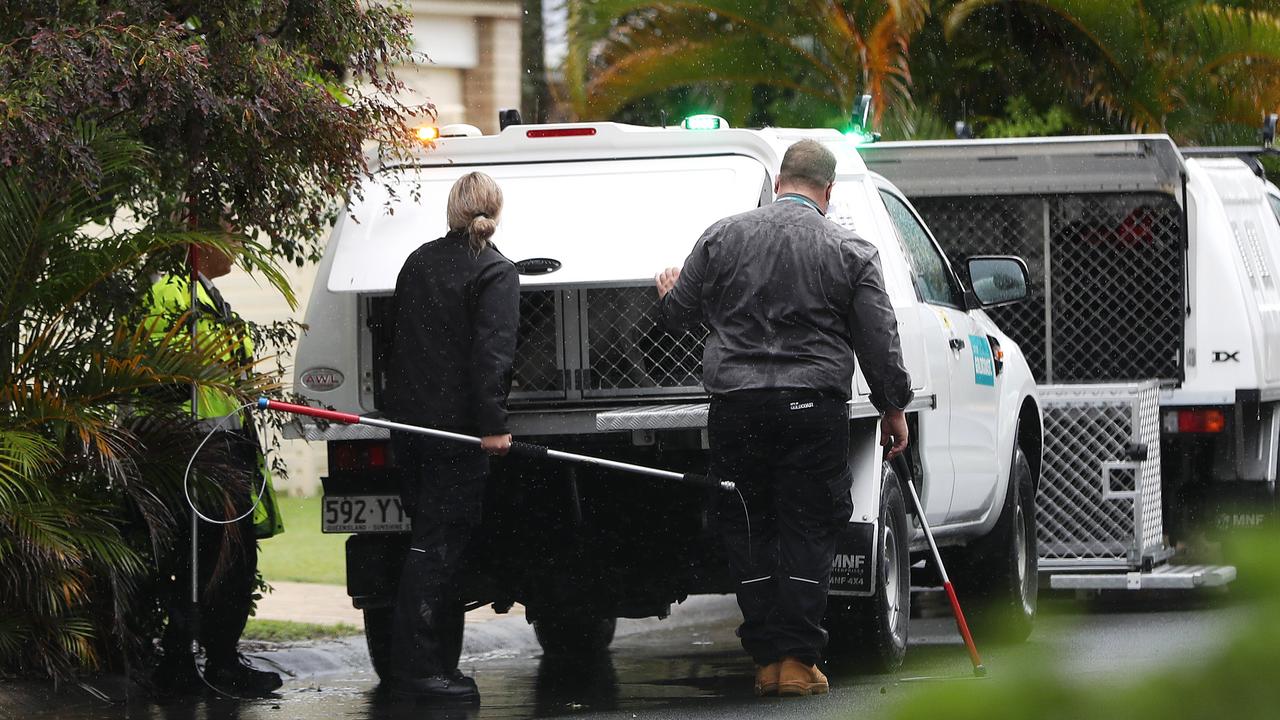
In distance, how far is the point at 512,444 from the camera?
21.1ft

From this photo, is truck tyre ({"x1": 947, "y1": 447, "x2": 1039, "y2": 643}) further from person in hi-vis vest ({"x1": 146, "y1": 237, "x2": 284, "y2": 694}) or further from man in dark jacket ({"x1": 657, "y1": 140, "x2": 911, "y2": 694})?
person in hi-vis vest ({"x1": 146, "y1": 237, "x2": 284, "y2": 694})

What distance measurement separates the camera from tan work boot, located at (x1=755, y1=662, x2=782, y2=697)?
6406 millimetres

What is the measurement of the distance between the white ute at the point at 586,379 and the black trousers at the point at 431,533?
272 millimetres

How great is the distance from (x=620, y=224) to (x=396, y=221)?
902 millimetres

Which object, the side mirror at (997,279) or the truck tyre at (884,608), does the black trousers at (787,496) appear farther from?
the side mirror at (997,279)

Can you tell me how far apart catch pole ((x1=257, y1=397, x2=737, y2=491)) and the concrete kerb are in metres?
1.96

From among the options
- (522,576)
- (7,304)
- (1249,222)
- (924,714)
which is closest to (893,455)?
(522,576)

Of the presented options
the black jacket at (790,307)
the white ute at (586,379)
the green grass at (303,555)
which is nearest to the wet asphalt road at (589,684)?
the white ute at (586,379)

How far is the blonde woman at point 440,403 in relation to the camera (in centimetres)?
650

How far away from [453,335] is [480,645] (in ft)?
9.48

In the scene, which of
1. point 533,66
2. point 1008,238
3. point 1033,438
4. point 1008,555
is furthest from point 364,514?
point 533,66

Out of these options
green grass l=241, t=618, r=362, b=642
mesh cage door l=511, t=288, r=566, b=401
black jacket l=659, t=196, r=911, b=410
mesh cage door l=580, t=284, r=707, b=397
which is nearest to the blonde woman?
mesh cage door l=511, t=288, r=566, b=401

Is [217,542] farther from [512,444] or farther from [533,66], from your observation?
[533,66]

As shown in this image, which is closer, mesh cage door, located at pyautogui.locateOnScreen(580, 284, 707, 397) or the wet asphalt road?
the wet asphalt road
